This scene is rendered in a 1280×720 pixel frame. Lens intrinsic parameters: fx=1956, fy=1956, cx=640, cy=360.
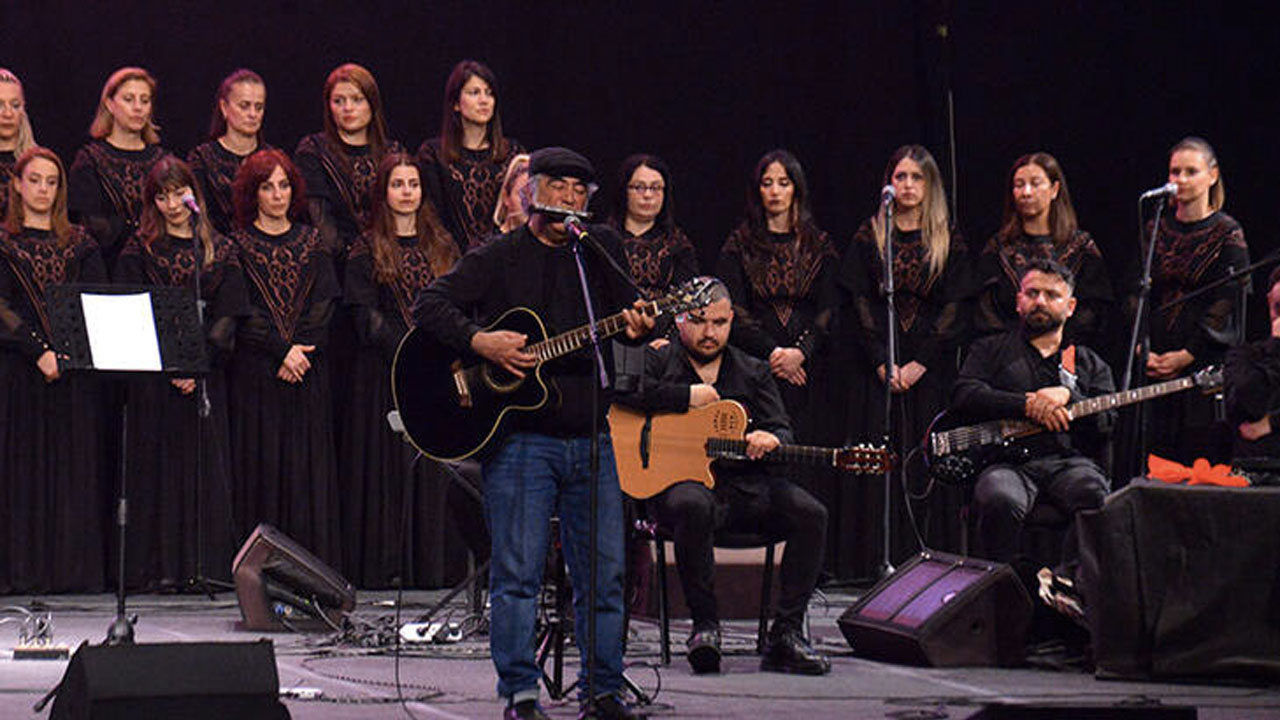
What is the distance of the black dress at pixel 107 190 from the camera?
30.8ft

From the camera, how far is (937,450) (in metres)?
7.87

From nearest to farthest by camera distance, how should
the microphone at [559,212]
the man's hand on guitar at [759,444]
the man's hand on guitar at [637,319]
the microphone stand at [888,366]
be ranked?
the microphone at [559,212] → the man's hand on guitar at [637,319] → the man's hand on guitar at [759,444] → the microphone stand at [888,366]

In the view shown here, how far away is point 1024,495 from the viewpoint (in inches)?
302

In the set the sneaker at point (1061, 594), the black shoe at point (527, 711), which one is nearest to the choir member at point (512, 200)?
the sneaker at point (1061, 594)

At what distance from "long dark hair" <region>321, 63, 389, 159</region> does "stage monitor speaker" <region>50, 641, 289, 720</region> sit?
537 centimetres

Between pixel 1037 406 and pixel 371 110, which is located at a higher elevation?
pixel 371 110

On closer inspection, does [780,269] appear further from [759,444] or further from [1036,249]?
[759,444]

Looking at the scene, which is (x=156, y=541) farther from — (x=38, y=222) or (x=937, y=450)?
(x=937, y=450)

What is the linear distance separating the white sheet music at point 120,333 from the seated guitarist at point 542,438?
160 cm

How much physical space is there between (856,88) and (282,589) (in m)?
4.55

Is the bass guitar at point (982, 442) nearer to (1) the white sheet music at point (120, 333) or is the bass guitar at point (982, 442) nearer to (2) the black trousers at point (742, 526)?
(2) the black trousers at point (742, 526)

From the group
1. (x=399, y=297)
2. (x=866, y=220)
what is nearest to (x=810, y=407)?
(x=866, y=220)

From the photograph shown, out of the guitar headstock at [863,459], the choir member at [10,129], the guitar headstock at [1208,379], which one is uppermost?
the choir member at [10,129]

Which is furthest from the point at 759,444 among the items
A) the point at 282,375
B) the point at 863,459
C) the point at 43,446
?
the point at 43,446
